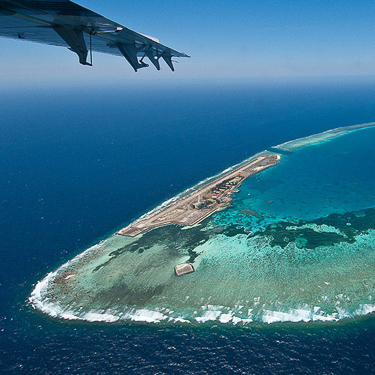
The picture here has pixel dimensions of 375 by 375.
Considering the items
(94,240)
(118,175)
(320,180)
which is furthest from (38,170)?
(320,180)

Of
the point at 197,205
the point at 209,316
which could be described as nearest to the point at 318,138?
the point at 197,205

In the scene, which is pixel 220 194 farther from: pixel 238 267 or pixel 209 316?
pixel 209 316

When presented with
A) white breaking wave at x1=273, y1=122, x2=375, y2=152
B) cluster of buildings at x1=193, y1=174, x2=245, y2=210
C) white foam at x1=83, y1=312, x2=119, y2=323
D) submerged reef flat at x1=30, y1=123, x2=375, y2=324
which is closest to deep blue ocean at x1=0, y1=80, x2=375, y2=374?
white foam at x1=83, y1=312, x2=119, y2=323

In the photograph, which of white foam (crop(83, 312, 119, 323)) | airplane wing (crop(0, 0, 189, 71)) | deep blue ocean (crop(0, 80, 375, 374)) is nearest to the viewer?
airplane wing (crop(0, 0, 189, 71))

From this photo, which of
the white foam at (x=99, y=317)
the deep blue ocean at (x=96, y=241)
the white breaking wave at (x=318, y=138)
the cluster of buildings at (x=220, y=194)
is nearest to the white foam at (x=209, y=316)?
the deep blue ocean at (x=96, y=241)

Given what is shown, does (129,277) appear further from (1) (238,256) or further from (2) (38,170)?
(2) (38,170)

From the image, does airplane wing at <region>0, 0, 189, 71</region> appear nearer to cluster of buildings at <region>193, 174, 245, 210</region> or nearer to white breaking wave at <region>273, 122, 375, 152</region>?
cluster of buildings at <region>193, 174, 245, 210</region>

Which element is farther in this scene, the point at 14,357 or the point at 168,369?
the point at 14,357
